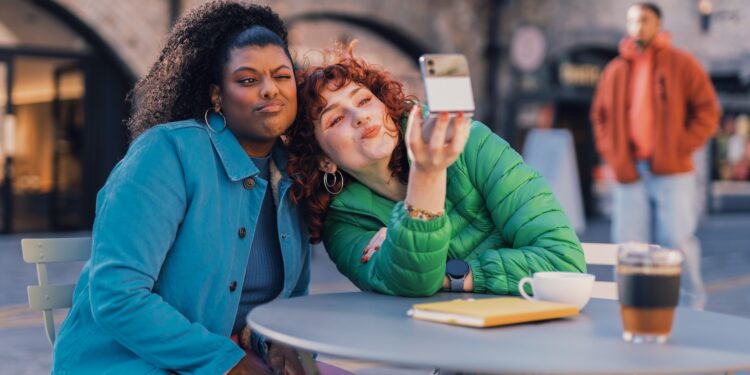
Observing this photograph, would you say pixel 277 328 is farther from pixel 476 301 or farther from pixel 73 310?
pixel 73 310

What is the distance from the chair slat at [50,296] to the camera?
2.62 meters

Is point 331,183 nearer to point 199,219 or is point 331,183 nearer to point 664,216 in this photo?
point 199,219

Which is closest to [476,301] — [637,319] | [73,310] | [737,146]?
[637,319]

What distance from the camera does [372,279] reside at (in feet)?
8.10

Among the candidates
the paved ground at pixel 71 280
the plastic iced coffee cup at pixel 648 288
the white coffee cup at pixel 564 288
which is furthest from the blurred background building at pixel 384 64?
the plastic iced coffee cup at pixel 648 288

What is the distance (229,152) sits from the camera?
2508 mm

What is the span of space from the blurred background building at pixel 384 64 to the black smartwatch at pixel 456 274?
6.46 meters

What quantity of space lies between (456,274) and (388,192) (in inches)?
12.8

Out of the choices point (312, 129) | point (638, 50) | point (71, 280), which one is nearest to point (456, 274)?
point (312, 129)

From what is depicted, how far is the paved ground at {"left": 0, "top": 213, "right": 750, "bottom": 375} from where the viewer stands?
16.7 ft

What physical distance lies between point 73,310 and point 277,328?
2.33ft

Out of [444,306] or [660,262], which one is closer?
[660,262]

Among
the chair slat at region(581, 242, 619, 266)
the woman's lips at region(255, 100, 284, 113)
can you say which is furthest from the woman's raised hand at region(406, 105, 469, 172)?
the chair slat at region(581, 242, 619, 266)

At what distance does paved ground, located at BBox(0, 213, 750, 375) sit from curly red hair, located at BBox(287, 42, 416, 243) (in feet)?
8.29
